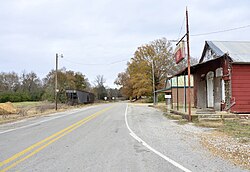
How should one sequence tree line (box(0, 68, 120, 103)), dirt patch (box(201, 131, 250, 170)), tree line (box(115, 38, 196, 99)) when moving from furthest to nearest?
tree line (box(0, 68, 120, 103)), tree line (box(115, 38, 196, 99)), dirt patch (box(201, 131, 250, 170))

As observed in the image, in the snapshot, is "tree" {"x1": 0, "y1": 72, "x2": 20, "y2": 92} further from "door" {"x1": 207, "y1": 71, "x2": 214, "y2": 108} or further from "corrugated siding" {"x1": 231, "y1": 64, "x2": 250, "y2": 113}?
"corrugated siding" {"x1": 231, "y1": 64, "x2": 250, "y2": 113}

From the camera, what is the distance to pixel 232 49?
21.1 m

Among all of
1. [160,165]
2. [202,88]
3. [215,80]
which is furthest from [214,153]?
[202,88]

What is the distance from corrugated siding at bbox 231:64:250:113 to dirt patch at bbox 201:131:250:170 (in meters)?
8.57

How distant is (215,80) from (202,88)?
12.2 feet

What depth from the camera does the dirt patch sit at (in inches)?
271

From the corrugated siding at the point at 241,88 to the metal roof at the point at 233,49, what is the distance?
617mm

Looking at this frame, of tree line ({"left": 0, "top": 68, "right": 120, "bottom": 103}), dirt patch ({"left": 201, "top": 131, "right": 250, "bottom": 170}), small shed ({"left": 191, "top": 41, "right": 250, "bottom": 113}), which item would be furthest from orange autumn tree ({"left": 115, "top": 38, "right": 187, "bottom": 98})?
dirt patch ({"left": 201, "top": 131, "right": 250, "bottom": 170})

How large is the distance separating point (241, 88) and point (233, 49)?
3985mm

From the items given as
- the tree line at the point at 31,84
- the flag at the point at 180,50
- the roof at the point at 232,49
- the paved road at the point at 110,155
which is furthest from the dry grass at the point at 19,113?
the tree line at the point at 31,84

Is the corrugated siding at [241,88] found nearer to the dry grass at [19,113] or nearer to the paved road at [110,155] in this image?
the paved road at [110,155]

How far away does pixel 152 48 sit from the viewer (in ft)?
204

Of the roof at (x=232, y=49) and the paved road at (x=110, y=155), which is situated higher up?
the roof at (x=232, y=49)

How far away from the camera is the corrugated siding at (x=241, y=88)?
1852 cm
